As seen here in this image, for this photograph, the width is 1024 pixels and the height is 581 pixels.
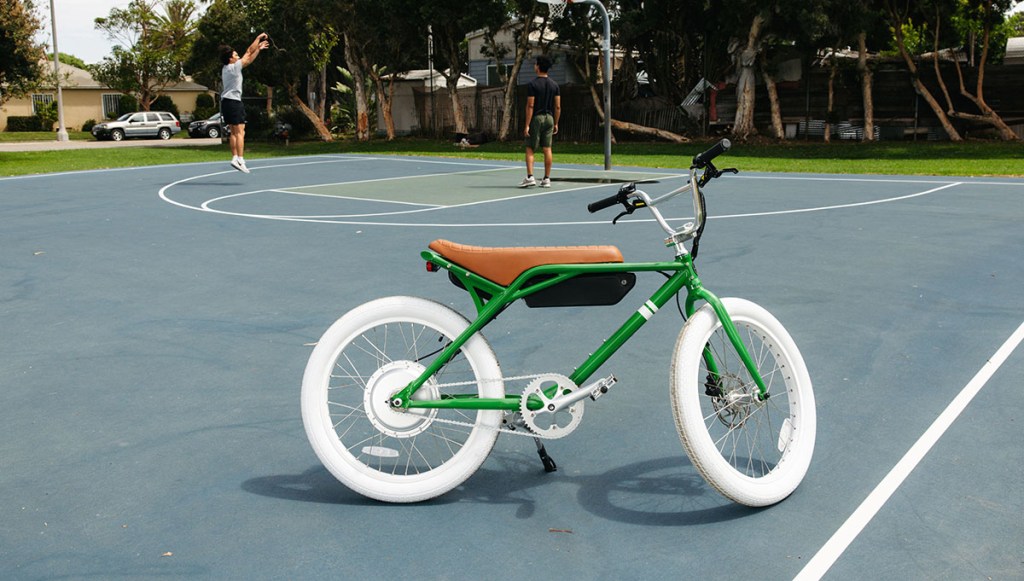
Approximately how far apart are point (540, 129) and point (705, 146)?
51.0 ft

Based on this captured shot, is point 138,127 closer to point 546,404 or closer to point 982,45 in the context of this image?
point 982,45

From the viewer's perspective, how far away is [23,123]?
60000 mm

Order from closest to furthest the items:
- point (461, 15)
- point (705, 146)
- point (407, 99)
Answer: point (705, 146) < point (461, 15) < point (407, 99)

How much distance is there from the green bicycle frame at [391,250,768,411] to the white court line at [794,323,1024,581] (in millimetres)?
615

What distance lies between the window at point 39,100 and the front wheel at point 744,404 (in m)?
65.9

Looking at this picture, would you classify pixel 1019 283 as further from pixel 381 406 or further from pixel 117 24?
pixel 117 24

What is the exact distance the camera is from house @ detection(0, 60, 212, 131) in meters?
63.1

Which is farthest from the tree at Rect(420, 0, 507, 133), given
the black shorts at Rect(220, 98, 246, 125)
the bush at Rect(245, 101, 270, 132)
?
the bush at Rect(245, 101, 270, 132)

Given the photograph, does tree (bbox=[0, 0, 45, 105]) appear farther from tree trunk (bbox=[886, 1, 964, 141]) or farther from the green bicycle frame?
the green bicycle frame

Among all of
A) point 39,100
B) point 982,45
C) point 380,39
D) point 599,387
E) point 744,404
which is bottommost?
point 744,404

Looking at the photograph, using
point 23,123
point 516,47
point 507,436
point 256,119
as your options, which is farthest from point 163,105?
point 507,436

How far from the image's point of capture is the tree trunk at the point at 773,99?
32.1 meters

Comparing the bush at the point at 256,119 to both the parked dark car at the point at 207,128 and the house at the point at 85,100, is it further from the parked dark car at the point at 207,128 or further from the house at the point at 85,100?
the house at the point at 85,100

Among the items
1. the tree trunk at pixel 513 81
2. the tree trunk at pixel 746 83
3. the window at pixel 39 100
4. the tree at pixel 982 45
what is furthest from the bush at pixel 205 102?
the tree at pixel 982 45
